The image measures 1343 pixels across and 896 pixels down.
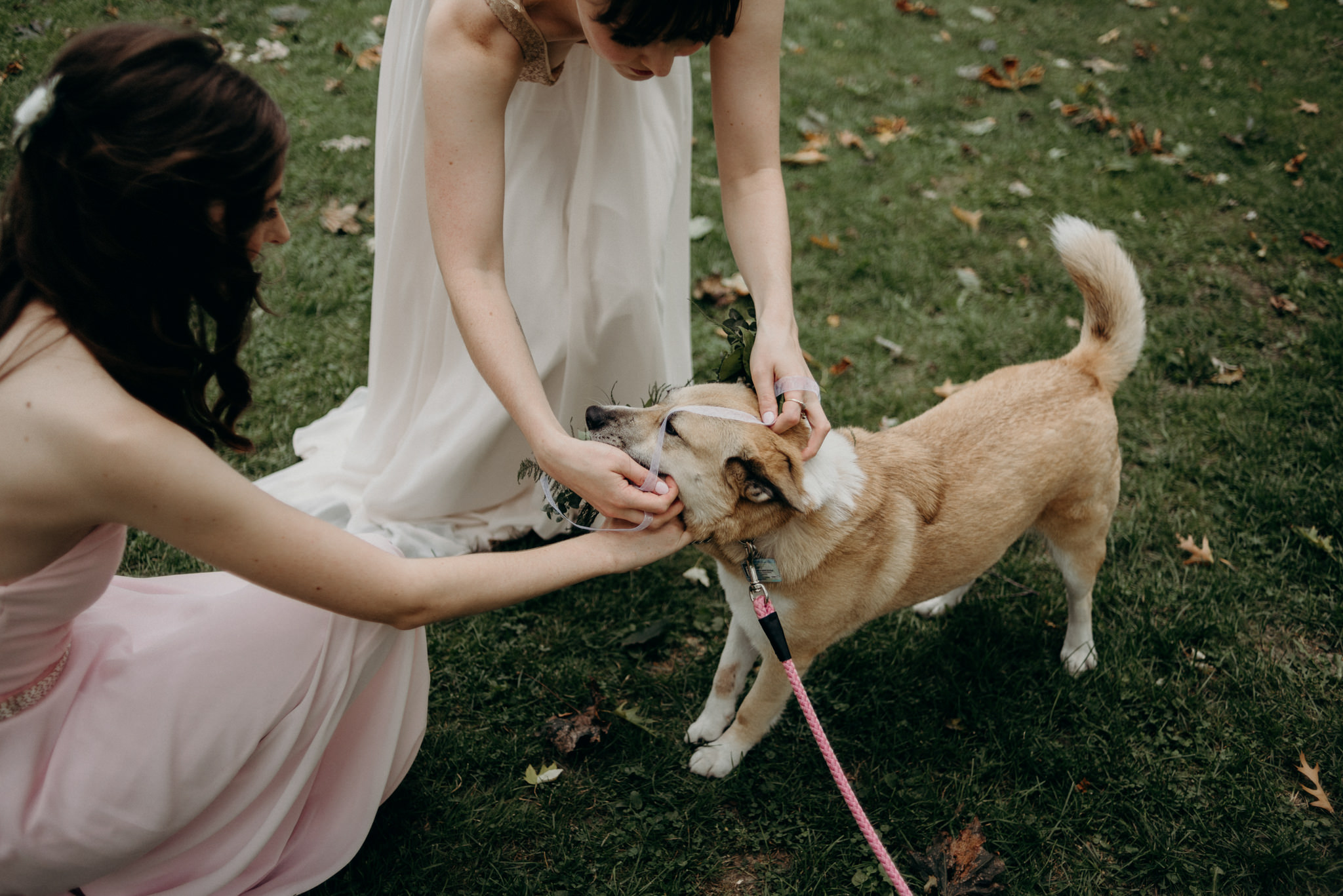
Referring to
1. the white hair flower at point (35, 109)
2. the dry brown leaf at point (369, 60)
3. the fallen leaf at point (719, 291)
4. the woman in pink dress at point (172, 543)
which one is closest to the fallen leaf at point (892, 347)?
the fallen leaf at point (719, 291)

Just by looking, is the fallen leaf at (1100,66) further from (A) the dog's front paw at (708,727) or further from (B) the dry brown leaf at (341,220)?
(A) the dog's front paw at (708,727)

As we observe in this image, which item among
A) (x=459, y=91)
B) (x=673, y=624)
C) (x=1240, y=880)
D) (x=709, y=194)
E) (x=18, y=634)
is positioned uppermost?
(x=459, y=91)

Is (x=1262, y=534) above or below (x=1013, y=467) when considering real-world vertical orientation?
below

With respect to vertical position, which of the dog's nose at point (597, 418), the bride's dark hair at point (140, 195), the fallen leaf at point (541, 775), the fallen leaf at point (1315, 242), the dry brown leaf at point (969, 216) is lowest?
the fallen leaf at point (541, 775)

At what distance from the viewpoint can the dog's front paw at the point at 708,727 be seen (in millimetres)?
2885

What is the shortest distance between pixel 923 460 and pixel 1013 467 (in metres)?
0.30

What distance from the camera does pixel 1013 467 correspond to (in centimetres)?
267

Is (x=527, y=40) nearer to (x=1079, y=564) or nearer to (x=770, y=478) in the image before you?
(x=770, y=478)

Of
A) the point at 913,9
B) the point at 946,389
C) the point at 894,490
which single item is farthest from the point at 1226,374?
the point at 913,9

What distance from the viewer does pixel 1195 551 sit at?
362 cm

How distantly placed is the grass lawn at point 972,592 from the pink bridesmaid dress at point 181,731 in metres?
0.44

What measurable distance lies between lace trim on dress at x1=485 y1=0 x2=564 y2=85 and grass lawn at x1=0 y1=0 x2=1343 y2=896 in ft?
6.55

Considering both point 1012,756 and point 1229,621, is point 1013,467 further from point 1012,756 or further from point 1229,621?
point 1229,621

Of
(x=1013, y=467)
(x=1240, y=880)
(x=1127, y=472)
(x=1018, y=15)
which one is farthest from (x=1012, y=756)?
(x=1018, y=15)
